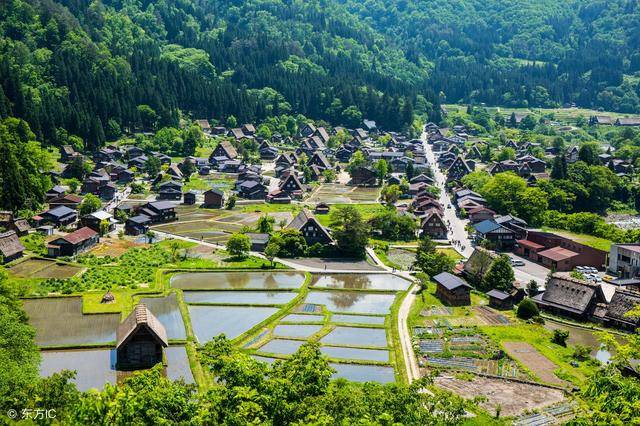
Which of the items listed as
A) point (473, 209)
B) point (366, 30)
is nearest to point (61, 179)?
point (473, 209)

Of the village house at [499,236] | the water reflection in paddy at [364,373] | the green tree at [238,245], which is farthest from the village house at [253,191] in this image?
the water reflection in paddy at [364,373]

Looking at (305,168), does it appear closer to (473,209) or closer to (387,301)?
(473,209)

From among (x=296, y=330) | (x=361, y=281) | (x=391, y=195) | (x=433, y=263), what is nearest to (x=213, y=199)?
(x=391, y=195)

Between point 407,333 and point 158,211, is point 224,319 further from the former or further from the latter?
point 158,211

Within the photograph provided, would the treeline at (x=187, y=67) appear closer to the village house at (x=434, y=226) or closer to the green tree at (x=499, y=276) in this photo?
the village house at (x=434, y=226)

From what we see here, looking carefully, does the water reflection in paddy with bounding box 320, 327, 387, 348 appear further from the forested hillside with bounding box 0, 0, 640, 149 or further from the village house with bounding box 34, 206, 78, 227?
the forested hillside with bounding box 0, 0, 640, 149
